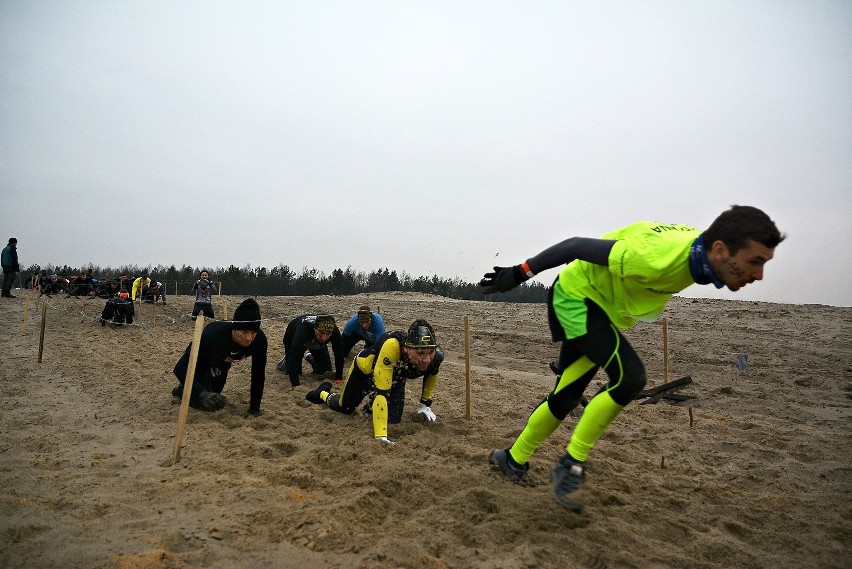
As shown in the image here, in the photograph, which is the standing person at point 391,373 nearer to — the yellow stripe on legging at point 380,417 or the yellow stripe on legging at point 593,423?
the yellow stripe on legging at point 380,417

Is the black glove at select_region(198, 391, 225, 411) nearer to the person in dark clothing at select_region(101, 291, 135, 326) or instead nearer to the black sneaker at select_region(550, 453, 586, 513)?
the black sneaker at select_region(550, 453, 586, 513)

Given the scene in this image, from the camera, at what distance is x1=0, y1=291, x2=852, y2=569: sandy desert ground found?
2768 mm

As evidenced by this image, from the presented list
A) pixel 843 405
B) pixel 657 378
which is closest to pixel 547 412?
pixel 843 405

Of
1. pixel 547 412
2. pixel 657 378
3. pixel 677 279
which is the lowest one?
pixel 657 378

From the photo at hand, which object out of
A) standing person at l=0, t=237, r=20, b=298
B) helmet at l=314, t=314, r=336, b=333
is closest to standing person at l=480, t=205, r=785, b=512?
helmet at l=314, t=314, r=336, b=333

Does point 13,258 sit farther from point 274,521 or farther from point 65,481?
point 274,521

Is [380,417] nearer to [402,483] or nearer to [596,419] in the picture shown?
[402,483]

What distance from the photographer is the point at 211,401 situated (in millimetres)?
5637

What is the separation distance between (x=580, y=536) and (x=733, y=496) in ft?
5.17

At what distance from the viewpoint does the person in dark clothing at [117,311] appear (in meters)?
14.5

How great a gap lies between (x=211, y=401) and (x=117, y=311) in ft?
36.6

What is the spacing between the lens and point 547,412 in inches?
132

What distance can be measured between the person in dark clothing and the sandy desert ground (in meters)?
6.47

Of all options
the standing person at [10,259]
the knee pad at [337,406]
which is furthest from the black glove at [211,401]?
the standing person at [10,259]
